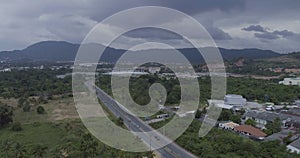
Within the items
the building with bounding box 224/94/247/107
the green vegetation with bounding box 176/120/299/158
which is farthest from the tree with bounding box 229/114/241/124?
the green vegetation with bounding box 176/120/299/158

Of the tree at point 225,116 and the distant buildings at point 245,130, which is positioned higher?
the tree at point 225,116

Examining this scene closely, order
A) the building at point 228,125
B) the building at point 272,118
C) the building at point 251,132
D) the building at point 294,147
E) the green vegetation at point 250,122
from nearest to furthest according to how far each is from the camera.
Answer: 1. the building at point 294,147
2. the building at point 251,132
3. the building at point 228,125
4. the green vegetation at point 250,122
5. the building at point 272,118

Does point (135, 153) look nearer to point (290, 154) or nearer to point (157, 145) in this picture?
point (157, 145)

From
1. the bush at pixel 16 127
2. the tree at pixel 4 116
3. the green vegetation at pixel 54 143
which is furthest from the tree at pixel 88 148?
the tree at pixel 4 116

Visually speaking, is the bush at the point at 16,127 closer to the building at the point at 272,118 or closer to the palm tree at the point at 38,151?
the palm tree at the point at 38,151

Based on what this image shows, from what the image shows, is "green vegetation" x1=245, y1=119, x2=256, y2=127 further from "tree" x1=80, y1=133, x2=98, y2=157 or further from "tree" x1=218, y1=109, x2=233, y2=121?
"tree" x1=80, y1=133, x2=98, y2=157

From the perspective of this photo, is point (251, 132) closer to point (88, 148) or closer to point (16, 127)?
point (88, 148)

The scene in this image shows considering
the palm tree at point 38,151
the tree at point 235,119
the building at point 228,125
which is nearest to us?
the palm tree at point 38,151

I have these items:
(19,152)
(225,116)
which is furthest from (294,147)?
(19,152)

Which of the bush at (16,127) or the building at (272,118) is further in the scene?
the building at (272,118)
